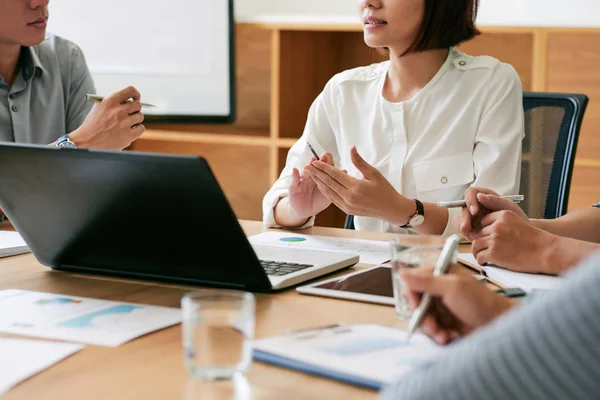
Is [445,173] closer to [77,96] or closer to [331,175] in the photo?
[331,175]

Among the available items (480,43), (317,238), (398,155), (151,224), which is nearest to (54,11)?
(480,43)

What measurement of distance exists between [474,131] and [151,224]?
1.09 metres

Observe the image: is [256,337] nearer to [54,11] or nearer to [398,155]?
[398,155]

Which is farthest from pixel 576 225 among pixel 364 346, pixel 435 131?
pixel 364 346

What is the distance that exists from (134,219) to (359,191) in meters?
0.59

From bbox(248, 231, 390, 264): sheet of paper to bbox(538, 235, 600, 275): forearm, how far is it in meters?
0.28

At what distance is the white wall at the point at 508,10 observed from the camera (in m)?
3.09

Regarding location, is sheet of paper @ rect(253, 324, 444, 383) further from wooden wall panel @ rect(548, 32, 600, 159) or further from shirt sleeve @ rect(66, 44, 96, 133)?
wooden wall panel @ rect(548, 32, 600, 159)

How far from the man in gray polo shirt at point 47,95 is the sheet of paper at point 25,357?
3.41ft

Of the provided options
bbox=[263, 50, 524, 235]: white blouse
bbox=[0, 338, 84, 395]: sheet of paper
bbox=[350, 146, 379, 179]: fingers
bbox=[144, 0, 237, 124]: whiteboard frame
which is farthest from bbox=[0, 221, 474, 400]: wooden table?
bbox=[144, 0, 237, 124]: whiteboard frame

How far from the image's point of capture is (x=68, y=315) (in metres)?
1.09

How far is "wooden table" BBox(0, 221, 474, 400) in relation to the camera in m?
0.81

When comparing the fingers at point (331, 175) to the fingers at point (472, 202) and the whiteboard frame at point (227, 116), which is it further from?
the whiteboard frame at point (227, 116)

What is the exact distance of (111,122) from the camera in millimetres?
1994
